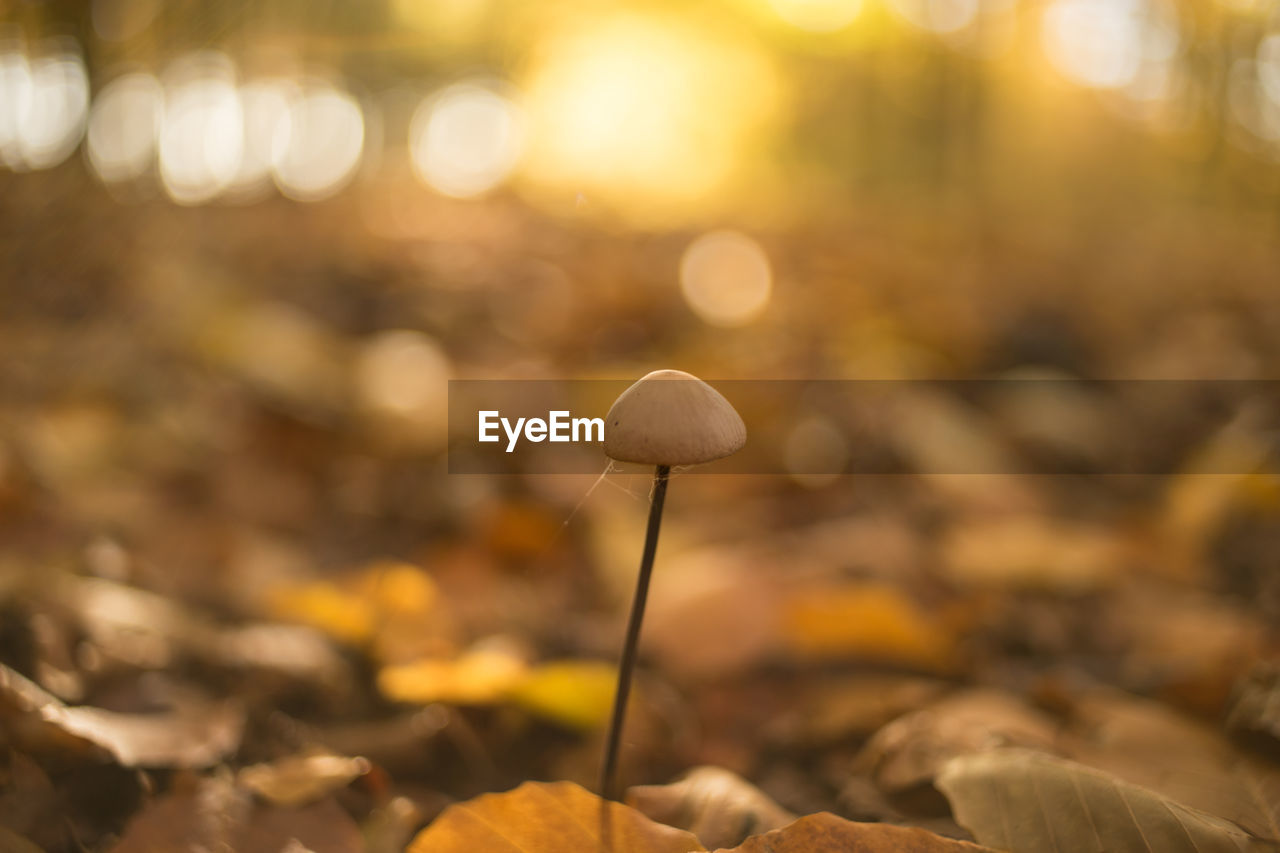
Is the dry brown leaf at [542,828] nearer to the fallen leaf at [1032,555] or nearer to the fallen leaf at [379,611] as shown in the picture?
the fallen leaf at [379,611]

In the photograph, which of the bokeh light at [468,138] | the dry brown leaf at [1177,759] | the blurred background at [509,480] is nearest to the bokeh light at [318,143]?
the bokeh light at [468,138]

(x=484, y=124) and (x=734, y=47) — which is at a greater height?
(x=734, y=47)

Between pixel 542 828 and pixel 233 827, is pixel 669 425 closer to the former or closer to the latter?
pixel 542 828

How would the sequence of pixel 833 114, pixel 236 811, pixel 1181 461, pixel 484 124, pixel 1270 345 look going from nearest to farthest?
pixel 236 811
pixel 1181 461
pixel 1270 345
pixel 484 124
pixel 833 114

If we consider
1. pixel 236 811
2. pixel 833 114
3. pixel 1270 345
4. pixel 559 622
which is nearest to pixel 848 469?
pixel 559 622

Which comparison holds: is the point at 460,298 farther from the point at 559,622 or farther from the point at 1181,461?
the point at 1181,461

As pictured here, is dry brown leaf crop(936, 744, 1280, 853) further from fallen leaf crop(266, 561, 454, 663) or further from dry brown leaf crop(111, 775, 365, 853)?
fallen leaf crop(266, 561, 454, 663)

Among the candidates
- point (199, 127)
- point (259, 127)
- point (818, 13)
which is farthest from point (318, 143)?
point (199, 127)
